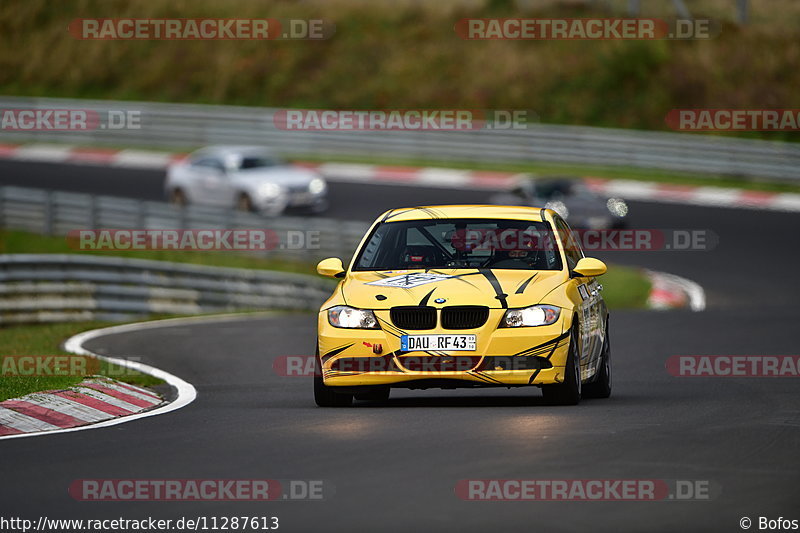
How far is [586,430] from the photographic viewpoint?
9969 millimetres

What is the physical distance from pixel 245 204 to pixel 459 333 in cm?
2543

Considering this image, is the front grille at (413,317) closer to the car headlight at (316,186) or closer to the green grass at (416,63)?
the car headlight at (316,186)

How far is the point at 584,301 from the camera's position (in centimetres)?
1202

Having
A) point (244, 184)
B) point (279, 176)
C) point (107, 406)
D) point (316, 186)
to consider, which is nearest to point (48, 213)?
point (244, 184)

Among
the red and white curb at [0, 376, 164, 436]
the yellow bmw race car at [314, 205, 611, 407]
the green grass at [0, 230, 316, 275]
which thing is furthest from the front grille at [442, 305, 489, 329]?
the green grass at [0, 230, 316, 275]

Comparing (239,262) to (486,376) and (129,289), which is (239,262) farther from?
(486,376)

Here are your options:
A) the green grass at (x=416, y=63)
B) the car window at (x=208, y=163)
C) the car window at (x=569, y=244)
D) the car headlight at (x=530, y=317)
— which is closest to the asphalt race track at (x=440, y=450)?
the car headlight at (x=530, y=317)

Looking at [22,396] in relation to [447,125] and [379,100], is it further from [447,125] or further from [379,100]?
[379,100]

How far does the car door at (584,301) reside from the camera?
38.8 ft

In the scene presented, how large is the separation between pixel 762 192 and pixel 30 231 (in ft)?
56.7

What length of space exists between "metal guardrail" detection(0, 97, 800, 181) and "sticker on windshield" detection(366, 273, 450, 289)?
2919 centimetres

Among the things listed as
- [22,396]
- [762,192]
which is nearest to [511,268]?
[22,396]

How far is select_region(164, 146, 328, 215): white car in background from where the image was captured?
35625 mm

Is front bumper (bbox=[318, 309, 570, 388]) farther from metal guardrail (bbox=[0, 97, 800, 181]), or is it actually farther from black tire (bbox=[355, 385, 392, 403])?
metal guardrail (bbox=[0, 97, 800, 181])
